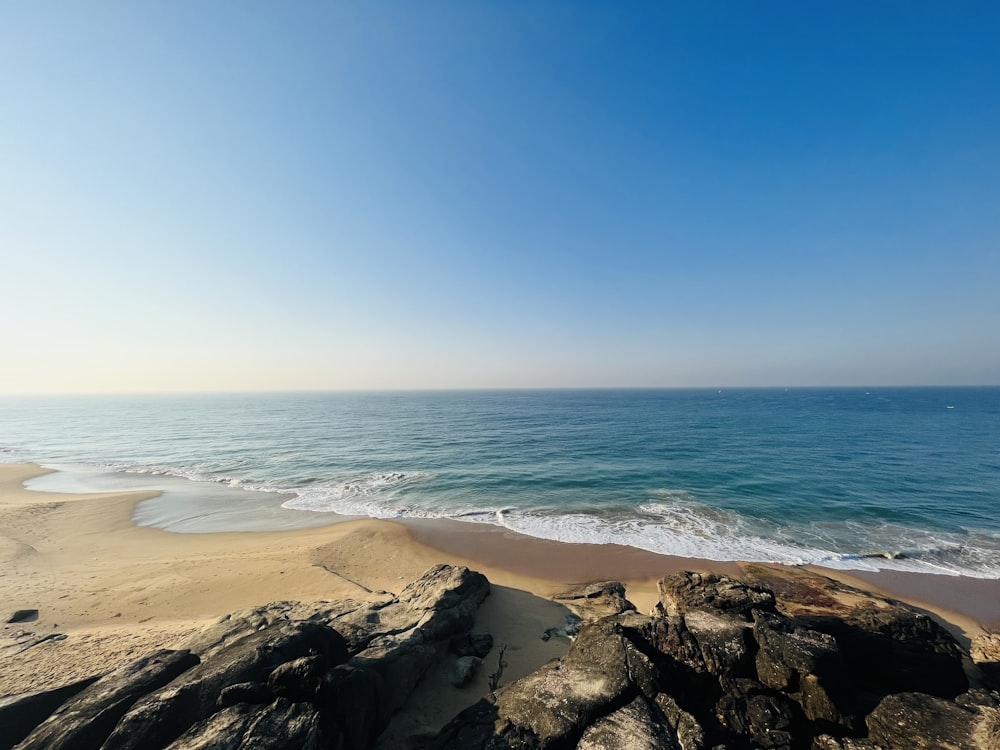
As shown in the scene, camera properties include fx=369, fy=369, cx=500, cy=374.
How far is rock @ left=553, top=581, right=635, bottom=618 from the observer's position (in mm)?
12484

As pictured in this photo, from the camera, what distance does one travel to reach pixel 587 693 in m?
7.07

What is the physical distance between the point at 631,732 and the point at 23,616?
62.1 feet

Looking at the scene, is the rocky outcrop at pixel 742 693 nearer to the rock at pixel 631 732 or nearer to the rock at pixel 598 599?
the rock at pixel 631 732

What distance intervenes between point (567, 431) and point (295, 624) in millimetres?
51643

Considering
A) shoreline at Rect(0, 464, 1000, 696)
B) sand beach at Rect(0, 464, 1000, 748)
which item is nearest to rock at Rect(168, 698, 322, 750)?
sand beach at Rect(0, 464, 1000, 748)

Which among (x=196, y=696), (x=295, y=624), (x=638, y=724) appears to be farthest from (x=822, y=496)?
(x=196, y=696)

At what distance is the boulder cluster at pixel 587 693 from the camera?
20.3 ft

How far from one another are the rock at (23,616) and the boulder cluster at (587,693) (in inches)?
329

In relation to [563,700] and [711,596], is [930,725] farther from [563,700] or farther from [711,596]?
[563,700]

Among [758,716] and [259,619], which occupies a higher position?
[259,619]

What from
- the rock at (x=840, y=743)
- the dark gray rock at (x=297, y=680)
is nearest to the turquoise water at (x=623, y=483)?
the rock at (x=840, y=743)

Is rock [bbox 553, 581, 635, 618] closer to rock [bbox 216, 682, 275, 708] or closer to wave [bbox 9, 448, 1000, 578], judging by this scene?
wave [bbox 9, 448, 1000, 578]

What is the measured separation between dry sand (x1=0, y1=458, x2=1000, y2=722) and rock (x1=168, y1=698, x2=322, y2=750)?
2.97m

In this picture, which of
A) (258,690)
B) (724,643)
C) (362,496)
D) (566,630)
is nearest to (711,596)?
(724,643)
